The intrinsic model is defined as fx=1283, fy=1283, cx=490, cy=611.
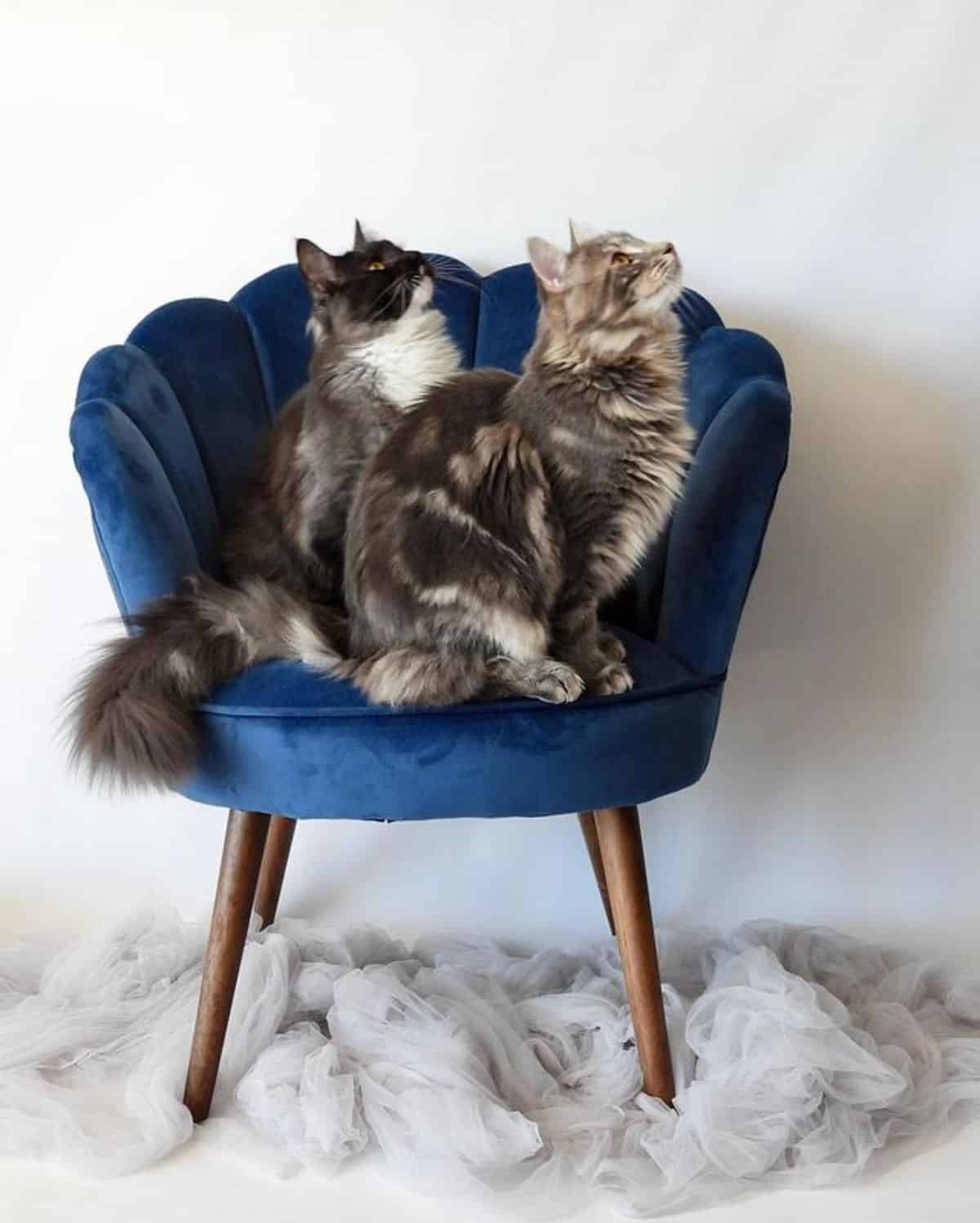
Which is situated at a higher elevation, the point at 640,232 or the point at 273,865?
the point at 640,232

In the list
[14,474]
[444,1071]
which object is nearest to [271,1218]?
[444,1071]

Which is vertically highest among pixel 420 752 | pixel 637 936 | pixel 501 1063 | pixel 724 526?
pixel 724 526

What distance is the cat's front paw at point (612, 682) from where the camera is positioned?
142 centimetres

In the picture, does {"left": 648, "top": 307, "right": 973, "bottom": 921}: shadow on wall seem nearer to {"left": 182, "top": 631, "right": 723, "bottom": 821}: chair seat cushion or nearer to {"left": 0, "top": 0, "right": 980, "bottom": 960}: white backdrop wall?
{"left": 0, "top": 0, "right": 980, "bottom": 960}: white backdrop wall

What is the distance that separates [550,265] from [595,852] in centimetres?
90

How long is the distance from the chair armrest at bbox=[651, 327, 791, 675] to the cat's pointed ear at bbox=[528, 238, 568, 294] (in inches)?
10.7

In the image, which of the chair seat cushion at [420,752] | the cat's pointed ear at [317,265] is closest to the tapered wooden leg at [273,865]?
the chair seat cushion at [420,752]

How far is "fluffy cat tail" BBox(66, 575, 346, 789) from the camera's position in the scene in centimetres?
137

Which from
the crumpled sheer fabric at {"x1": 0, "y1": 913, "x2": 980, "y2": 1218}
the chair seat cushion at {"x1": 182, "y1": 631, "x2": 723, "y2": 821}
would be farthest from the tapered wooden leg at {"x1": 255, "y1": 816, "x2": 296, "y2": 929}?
the chair seat cushion at {"x1": 182, "y1": 631, "x2": 723, "y2": 821}

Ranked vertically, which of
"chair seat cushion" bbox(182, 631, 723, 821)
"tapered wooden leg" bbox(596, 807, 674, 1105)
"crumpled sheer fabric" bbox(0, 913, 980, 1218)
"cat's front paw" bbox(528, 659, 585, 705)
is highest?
"cat's front paw" bbox(528, 659, 585, 705)

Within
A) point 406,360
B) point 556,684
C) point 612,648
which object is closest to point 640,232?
point 406,360

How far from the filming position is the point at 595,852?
1.97m

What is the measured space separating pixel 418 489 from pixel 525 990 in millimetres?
814

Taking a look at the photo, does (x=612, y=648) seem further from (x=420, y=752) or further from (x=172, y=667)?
(x=172, y=667)
